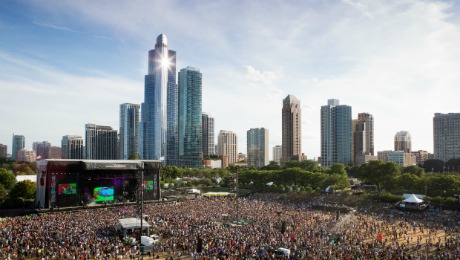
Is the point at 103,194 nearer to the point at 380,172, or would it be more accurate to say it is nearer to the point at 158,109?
the point at 380,172

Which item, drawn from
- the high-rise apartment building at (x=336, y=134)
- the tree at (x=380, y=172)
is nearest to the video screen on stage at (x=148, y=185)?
the tree at (x=380, y=172)

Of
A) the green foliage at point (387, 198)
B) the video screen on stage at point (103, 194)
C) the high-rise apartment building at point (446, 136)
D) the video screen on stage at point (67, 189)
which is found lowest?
the green foliage at point (387, 198)

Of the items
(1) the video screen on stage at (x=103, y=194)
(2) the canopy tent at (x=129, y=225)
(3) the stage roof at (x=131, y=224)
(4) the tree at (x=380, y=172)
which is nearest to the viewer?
(2) the canopy tent at (x=129, y=225)

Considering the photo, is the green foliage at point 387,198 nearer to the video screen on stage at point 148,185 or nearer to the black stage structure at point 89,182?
the video screen on stage at point 148,185

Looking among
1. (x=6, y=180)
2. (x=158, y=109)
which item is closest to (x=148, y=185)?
(x=6, y=180)

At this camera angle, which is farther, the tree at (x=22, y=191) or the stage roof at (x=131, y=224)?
the tree at (x=22, y=191)

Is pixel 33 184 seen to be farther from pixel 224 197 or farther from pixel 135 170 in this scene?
pixel 224 197

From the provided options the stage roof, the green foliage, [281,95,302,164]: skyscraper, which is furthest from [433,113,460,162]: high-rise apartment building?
the stage roof
